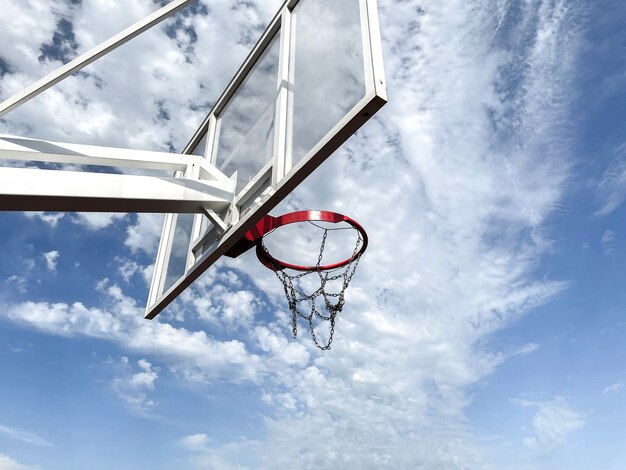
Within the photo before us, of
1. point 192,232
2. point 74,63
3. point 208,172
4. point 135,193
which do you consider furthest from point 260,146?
point 74,63

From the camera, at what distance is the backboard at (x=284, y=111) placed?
328cm

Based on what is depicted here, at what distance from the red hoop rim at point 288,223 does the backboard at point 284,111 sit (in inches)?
14.3

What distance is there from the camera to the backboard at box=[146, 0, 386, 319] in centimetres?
328

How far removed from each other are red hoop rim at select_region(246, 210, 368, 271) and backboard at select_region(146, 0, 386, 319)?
1.19 ft

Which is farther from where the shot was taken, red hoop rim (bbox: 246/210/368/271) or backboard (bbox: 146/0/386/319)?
red hoop rim (bbox: 246/210/368/271)

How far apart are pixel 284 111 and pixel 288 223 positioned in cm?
133

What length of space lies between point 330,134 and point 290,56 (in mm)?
1376

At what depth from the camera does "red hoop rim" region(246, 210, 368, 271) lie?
4.78 meters

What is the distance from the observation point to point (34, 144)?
159 inches

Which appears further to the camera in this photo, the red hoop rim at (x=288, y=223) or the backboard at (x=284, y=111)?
the red hoop rim at (x=288, y=223)

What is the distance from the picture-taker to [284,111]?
156 inches

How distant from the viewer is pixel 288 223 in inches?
196

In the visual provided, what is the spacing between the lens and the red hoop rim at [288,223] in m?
4.78

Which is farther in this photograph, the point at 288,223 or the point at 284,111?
the point at 288,223
